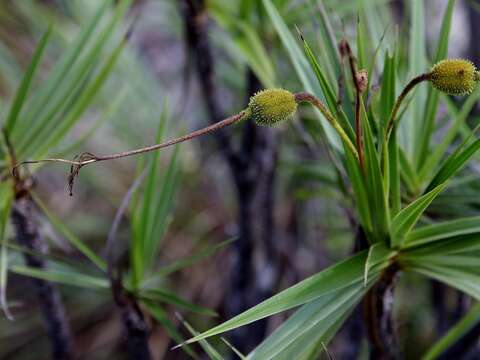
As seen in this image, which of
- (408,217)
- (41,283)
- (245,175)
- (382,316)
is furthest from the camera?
(245,175)

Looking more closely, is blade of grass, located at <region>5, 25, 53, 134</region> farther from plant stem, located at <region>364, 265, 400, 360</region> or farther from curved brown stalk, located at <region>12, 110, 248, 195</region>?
plant stem, located at <region>364, 265, 400, 360</region>

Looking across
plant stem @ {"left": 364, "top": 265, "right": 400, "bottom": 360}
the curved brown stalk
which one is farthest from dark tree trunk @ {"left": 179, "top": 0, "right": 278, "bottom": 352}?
the curved brown stalk

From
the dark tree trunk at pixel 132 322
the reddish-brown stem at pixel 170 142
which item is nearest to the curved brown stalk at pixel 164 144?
the reddish-brown stem at pixel 170 142

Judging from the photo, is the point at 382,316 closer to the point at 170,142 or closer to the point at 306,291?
the point at 306,291

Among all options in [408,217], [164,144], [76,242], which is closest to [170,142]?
[164,144]

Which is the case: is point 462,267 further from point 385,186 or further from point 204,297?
point 204,297

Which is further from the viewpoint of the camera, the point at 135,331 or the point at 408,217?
the point at 135,331

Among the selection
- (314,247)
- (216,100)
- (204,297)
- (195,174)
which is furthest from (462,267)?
(195,174)
